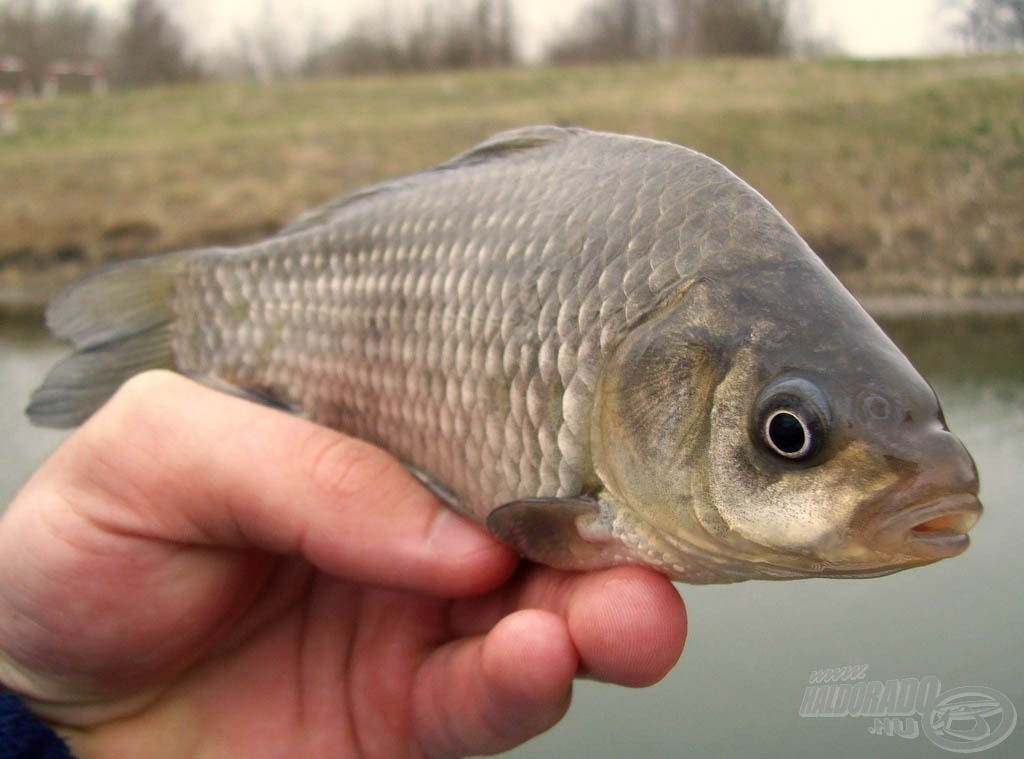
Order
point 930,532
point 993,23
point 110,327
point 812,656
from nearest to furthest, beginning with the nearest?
point 930,532
point 110,327
point 812,656
point 993,23

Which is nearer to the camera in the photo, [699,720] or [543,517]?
[543,517]

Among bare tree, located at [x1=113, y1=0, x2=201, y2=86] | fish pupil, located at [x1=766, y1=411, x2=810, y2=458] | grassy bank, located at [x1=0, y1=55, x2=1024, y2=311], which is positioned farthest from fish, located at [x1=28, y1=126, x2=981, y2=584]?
bare tree, located at [x1=113, y1=0, x2=201, y2=86]

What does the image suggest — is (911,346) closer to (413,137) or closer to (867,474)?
(867,474)

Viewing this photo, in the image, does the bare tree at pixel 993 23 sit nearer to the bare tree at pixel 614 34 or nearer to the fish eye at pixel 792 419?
the fish eye at pixel 792 419

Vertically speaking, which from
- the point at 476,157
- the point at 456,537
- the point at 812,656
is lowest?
the point at 812,656

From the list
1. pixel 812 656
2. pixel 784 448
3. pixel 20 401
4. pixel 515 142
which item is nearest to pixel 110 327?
pixel 515 142

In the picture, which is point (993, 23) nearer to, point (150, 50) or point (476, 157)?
point (476, 157)

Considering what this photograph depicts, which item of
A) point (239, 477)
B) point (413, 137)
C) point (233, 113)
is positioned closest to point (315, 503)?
point (239, 477)
